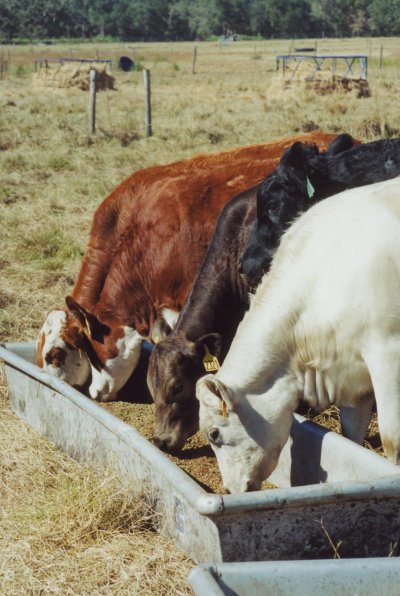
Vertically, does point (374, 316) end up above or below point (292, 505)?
above

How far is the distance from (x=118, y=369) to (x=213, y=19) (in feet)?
363

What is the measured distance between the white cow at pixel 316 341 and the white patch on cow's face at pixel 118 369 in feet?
6.41

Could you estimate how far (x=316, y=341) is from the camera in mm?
4559

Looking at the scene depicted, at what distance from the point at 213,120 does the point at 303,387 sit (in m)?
17.7

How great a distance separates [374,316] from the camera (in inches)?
171

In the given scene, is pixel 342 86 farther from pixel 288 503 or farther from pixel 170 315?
pixel 288 503

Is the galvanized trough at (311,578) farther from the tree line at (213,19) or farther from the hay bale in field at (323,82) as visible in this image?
the tree line at (213,19)

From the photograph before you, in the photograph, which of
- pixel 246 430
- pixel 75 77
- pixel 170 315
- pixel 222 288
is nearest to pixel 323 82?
pixel 75 77

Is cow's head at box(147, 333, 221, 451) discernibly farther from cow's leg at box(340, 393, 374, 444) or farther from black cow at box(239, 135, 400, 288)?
cow's leg at box(340, 393, 374, 444)

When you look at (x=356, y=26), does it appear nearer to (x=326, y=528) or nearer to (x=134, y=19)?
(x=134, y=19)

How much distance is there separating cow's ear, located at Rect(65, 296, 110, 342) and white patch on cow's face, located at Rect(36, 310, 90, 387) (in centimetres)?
10

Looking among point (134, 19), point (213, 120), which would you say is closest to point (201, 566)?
point (213, 120)

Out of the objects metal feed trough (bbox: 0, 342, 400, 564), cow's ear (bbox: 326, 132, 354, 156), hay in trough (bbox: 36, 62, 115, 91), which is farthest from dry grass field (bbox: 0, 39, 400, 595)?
cow's ear (bbox: 326, 132, 354, 156)

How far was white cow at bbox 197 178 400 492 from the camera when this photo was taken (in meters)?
4.38
